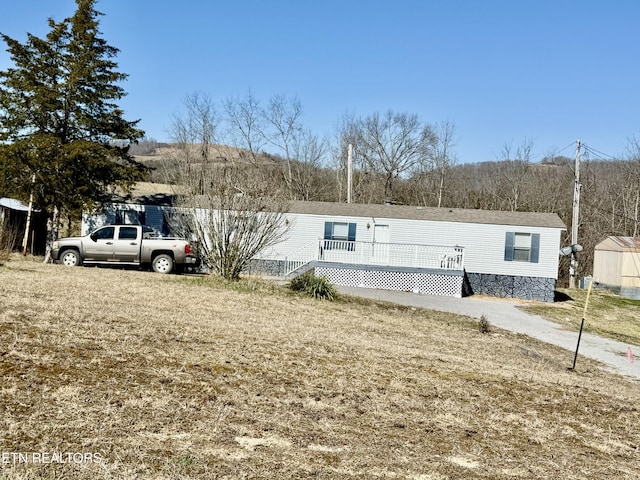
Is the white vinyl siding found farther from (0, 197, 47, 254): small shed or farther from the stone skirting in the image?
(0, 197, 47, 254): small shed

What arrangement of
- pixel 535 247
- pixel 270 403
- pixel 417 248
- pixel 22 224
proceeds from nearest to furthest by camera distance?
pixel 270 403, pixel 417 248, pixel 535 247, pixel 22 224

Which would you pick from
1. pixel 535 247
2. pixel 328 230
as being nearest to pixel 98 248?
pixel 328 230

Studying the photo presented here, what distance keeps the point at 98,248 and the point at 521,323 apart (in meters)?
13.5

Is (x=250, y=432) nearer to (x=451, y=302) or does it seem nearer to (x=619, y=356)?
(x=619, y=356)

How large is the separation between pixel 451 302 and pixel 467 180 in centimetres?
3139

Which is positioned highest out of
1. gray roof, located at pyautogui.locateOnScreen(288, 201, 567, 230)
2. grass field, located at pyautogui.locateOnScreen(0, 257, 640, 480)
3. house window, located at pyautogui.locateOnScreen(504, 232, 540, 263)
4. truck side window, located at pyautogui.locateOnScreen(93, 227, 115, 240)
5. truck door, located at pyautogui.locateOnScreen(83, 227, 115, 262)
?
gray roof, located at pyautogui.locateOnScreen(288, 201, 567, 230)

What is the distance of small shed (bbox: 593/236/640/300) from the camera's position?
30734 millimetres

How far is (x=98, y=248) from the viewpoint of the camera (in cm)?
2031

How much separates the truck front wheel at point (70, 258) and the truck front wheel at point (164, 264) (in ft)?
8.44

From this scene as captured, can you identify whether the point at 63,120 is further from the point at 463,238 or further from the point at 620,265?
the point at 620,265

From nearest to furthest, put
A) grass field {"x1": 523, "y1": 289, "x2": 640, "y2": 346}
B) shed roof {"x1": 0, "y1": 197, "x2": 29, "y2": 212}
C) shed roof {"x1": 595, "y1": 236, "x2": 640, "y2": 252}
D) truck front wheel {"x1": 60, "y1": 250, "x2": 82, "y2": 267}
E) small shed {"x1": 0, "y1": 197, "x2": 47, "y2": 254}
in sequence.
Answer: grass field {"x1": 523, "y1": 289, "x2": 640, "y2": 346}
truck front wheel {"x1": 60, "y1": 250, "x2": 82, "y2": 267}
small shed {"x1": 0, "y1": 197, "x2": 47, "y2": 254}
shed roof {"x1": 0, "y1": 197, "x2": 29, "y2": 212}
shed roof {"x1": 595, "y1": 236, "x2": 640, "y2": 252}

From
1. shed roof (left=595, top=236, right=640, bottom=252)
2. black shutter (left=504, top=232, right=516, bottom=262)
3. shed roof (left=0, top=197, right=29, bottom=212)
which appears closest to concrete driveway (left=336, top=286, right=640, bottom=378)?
black shutter (left=504, top=232, right=516, bottom=262)

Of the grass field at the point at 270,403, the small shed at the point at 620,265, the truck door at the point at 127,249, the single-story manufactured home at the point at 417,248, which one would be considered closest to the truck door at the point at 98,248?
the truck door at the point at 127,249

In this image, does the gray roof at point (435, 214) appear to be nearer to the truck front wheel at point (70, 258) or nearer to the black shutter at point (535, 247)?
the black shutter at point (535, 247)
